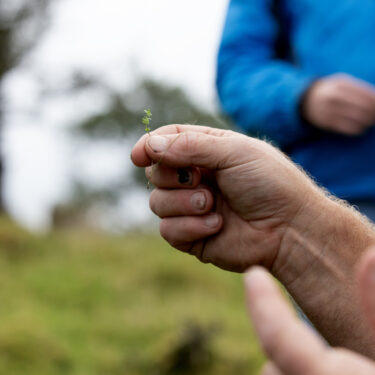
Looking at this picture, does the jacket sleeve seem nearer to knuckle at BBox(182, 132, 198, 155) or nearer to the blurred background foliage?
the blurred background foliage

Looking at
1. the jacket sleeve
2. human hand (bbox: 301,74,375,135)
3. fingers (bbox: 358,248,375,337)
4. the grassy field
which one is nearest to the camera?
fingers (bbox: 358,248,375,337)

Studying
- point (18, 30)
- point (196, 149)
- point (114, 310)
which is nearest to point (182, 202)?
point (196, 149)

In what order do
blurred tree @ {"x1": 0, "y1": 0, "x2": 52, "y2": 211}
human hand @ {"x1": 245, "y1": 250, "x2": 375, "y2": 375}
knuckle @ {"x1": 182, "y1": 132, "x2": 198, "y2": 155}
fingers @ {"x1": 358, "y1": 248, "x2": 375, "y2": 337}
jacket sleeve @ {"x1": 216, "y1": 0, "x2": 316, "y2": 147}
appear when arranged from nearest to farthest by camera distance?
human hand @ {"x1": 245, "y1": 250, "x2": 375, "y2": 375}, fingers @ {"x1": 358, "y1": 248, "x2": 375, "y2": 337}, knuckle @ {"x1": 182, "y1": 132, "x2": 198, "y2": 155}, jacket sleeve @ {"x1": 216, "y1": 0, "x2": 316, "y2": 147}, blurred tree @ {"x1": 0, "y1": 0, "x2": 52, "y2": 211}

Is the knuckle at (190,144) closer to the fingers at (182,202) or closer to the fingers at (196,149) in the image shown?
the fingers at (196,149)

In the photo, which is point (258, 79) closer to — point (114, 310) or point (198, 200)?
point (198, 200)

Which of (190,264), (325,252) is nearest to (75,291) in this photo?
(190,264)

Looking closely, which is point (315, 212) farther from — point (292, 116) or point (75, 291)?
point (75, 291)

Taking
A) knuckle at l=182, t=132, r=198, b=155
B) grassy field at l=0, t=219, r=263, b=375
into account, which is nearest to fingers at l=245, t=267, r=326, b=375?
knuckle at l=182, t=132, r=198, b=155
